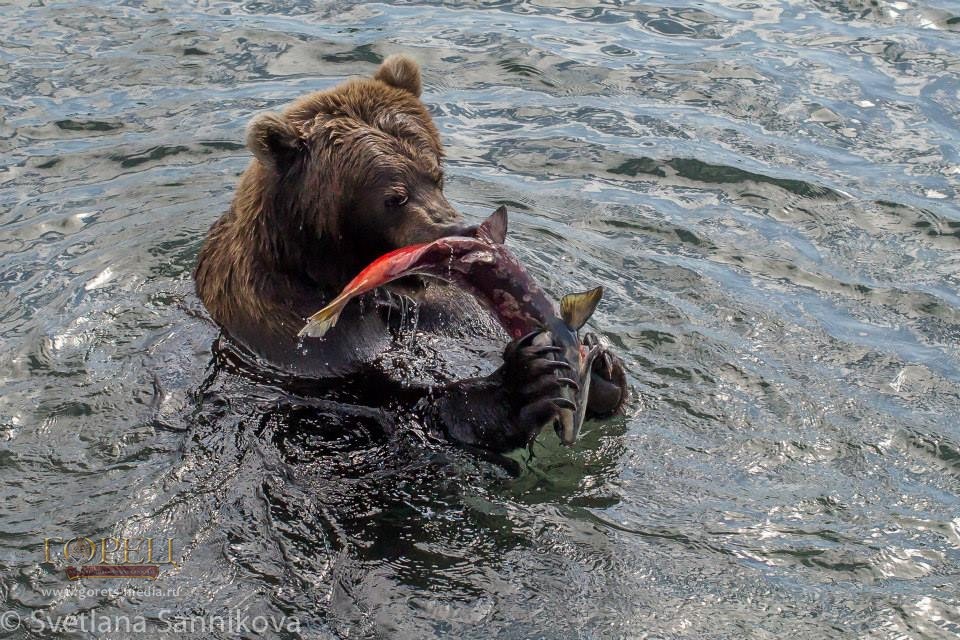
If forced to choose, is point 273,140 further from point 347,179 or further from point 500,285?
point 500,285

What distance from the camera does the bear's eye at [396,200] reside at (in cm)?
→ 577

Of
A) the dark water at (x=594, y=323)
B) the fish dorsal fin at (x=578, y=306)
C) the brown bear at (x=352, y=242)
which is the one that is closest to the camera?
the fish dorsal fin at (x=578, y=306)

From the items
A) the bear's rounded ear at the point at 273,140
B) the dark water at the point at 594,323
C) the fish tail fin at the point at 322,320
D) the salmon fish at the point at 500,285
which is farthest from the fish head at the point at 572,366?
the bear's rounded ear at the point at 273,140

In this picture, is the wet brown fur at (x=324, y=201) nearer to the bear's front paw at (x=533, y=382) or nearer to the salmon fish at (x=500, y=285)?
the salmon fish at (x=500, y=285)

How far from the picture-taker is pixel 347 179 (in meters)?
5.81

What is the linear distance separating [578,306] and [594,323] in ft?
7.49

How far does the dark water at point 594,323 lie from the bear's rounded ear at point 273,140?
1.23 m

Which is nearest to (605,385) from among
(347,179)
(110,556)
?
(347,179)

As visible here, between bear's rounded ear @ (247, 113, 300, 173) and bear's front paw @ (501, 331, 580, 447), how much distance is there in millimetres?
1596

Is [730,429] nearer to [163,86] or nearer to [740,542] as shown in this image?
[740,542]

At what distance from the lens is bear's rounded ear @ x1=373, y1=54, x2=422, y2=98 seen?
6371 millimetres

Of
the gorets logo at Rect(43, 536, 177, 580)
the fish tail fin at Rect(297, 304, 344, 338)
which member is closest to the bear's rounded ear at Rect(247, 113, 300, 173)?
the fish tail fin at Rect(297, 304, 344, 338)

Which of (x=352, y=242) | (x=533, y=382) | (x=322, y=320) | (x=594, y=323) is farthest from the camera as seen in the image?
(x=594, y=323)

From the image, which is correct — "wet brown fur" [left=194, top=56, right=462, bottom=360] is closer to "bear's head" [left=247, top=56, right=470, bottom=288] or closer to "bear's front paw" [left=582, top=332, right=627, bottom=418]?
"bear's head" [left=247, top=56, right=470, bottom=288]
